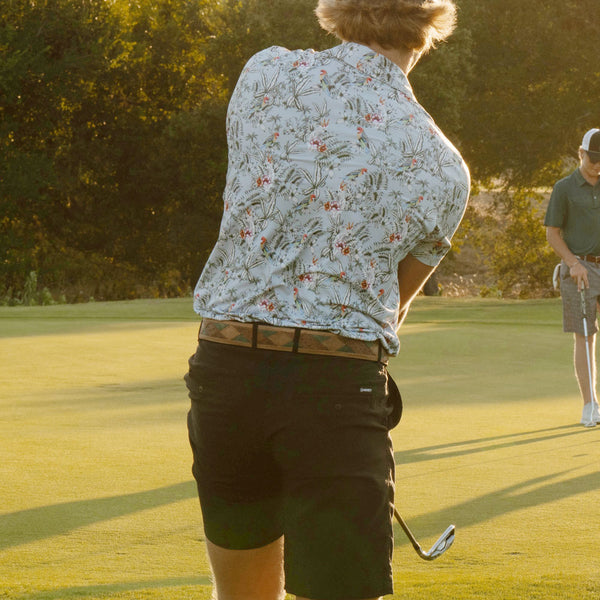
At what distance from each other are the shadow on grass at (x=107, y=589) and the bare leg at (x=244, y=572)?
92 centimetres

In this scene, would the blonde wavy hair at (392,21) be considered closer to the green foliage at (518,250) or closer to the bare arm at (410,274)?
the bare arm at (410,274)

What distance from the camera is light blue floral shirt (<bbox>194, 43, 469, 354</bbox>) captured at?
7.27ft

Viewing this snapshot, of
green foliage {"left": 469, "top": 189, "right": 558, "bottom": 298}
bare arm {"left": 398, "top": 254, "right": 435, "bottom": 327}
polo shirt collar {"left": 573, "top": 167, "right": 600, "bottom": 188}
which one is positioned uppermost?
bare arm {"left": 398, "top": 254, "right": 435, "bottom": 327}

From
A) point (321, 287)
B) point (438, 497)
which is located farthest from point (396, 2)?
point (438, 497)

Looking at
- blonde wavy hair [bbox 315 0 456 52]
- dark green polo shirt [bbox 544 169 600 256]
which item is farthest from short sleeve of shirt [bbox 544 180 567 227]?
blonde wavy hair [bbox 315 0 456 52]

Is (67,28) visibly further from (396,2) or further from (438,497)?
(396,2)

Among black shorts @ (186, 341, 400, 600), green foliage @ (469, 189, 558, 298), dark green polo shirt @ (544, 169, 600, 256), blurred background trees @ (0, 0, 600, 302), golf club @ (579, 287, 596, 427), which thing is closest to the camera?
black shorts @ (186, 341, 400, 600)

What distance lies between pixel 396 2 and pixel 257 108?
367mm

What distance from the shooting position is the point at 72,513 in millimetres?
4438

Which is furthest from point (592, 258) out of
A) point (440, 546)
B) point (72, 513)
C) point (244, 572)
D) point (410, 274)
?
point (244, 572)

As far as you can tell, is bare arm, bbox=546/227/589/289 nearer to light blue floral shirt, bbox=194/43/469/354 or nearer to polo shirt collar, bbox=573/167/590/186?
polo shirt collar, bbox=573/167/590/186

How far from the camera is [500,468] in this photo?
5.54 metres

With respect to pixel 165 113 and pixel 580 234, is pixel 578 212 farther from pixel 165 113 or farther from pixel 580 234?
pixel 165 113

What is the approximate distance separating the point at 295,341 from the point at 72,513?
2.52 metres
